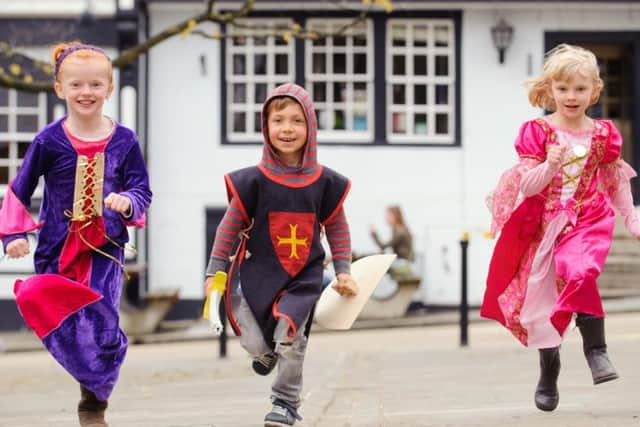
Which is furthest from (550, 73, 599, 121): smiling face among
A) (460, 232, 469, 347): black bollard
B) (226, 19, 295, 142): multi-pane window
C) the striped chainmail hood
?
(226, 19, 295, 142): multi-pane window

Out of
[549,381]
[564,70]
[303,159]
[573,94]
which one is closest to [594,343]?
[549,381]

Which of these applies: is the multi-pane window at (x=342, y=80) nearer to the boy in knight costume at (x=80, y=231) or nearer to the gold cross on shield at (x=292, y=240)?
the boy in knight costume at (x=80, y=231)

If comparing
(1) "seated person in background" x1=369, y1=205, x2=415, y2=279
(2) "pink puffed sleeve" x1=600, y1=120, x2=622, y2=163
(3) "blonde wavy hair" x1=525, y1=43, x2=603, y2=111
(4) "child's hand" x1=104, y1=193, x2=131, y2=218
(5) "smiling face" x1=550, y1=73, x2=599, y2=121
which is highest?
(3) "blonde wavy hair" x1=525, y1=43, x2=603, y2=111

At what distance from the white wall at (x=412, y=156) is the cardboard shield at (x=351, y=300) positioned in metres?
11.2

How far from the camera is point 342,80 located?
17438 mm

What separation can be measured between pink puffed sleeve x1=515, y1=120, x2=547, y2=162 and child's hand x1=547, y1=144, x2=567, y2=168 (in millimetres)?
200

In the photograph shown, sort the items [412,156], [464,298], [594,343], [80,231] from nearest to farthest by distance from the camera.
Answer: [80,231] < [594,343] < [464,298] < [412,156]

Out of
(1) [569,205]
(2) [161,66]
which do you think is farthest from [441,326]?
(1) [569,205]

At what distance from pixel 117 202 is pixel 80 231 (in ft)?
0.79

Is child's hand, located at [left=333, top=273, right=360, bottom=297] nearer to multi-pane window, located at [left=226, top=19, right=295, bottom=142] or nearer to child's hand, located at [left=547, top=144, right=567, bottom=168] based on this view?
child's hand, located at [left=547, top=144, right=567, bottom=168]

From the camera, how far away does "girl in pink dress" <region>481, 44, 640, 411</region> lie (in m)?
6.09

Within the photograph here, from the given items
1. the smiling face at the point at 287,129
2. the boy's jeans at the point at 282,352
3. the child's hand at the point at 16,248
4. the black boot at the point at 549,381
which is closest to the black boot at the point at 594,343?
the black boot at the point at 549,381

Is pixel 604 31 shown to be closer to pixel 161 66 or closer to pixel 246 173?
pixel 161 66

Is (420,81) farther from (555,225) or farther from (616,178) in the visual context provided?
(555,225)
